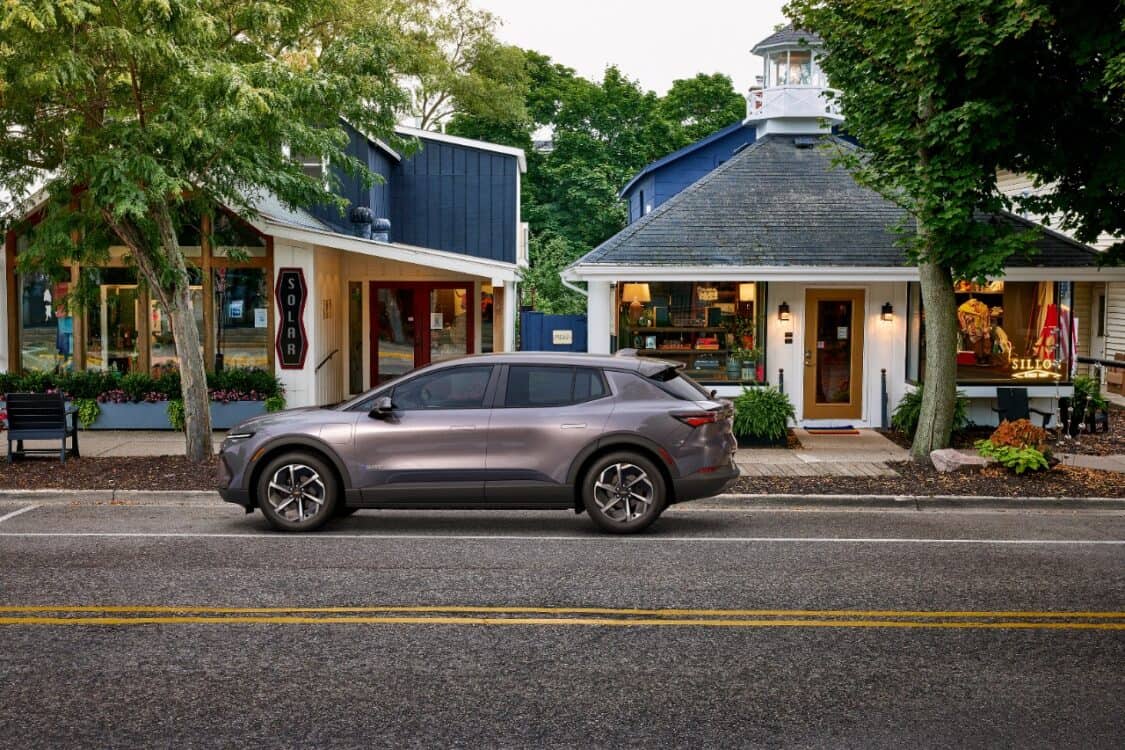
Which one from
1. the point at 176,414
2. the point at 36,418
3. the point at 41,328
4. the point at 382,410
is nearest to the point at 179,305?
the point at 36,418

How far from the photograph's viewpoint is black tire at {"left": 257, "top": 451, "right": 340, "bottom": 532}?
11375 millimetres

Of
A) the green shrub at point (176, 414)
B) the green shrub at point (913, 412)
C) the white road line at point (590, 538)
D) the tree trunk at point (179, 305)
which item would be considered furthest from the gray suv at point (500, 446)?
the green shrub at point (913, 412)

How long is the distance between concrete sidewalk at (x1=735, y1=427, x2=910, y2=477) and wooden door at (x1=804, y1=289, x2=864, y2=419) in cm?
92

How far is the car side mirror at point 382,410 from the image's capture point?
37.0ft

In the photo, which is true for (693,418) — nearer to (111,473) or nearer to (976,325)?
(111,473)

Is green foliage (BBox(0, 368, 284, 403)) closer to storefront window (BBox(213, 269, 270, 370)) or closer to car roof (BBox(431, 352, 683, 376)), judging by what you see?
storefront window (BBox(213, 269, 270, 370))

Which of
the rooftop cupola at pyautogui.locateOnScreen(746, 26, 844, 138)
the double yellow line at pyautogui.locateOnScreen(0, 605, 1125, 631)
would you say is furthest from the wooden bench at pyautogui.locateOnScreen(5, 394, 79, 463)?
the rooftop cupola at pyautogui.locateOnScreen(746, 26, 844, 138)

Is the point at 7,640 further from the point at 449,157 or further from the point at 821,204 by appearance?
the point at 449,157

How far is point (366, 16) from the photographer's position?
41.9 m

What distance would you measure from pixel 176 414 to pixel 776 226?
35.3 ft

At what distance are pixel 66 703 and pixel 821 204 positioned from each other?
57.7ft

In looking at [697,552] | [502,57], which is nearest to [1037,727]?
[697,552]

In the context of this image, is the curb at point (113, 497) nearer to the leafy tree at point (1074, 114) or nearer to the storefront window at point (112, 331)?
the storefront window at point (112, 331)

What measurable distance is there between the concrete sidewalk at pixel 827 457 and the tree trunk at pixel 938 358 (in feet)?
2.07
